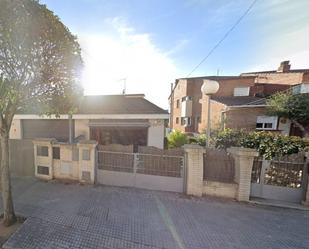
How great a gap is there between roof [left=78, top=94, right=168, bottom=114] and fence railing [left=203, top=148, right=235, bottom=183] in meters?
4.14

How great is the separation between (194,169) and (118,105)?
6.70 meters

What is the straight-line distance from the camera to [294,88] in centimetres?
1725

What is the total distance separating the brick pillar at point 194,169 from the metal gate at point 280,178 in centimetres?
171

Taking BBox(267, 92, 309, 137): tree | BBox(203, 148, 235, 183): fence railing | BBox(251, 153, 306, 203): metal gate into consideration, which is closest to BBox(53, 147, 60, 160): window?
BBox(203, 148, 235, 183): fence railing

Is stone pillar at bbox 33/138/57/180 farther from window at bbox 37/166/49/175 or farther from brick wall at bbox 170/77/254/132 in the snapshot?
brick wall at bbox 170/77/254/132

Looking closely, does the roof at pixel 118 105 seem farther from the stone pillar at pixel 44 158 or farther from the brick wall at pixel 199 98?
the brick wall at pixel 199 98

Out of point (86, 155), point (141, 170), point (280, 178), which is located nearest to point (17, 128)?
point (86, 155)

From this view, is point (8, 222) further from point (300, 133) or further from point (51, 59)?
point (300, 133)

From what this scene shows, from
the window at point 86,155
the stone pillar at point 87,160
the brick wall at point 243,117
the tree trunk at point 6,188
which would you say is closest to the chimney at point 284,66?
the brick wall at point 243,117

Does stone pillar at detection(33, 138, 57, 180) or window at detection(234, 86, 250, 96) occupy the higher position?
window at detection(234, 86, 250, 96)

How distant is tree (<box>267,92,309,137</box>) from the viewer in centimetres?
1351

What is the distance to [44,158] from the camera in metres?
6.89

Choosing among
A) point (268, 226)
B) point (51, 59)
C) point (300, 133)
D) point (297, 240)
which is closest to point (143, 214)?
point (268, 226)

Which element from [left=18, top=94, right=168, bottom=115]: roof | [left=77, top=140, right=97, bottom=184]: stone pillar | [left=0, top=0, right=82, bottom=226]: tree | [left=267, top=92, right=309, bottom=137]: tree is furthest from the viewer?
[left=267, top=92, right=309, bottom=137]: tree
